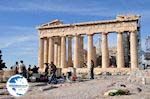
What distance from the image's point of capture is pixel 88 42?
8162cm

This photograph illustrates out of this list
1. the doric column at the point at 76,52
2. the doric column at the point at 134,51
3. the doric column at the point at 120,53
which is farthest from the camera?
→ the doric column at the point at 76,52

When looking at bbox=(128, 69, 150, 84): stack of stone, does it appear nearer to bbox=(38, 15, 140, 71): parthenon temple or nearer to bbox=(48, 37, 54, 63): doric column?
bbox=(38, 15, 140, 71): parthenon temple

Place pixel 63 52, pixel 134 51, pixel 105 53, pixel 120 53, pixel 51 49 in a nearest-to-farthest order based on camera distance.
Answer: pixel 134 51 < pixel 120 53 < pixel 105 53 < pixel 63 52 < pixel 51 49

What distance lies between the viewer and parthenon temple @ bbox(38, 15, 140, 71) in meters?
76.6

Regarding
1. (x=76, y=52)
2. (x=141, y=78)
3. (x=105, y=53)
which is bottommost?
(x=141, y=78)

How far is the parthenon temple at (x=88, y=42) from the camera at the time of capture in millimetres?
76625

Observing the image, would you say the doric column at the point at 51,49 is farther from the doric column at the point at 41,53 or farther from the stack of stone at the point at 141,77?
the stack of stone at the point at 141,77

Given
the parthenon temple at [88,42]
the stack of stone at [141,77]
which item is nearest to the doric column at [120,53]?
the parthenon temple at [88,42]

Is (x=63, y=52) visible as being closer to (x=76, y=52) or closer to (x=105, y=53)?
(x=76, y=52)

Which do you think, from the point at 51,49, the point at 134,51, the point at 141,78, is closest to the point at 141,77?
the point at 141,78

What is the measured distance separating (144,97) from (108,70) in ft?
184

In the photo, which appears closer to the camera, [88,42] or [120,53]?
[120,53]

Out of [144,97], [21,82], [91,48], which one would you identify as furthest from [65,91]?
[91,48]

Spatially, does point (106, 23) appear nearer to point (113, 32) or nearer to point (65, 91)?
point (113, 32)
